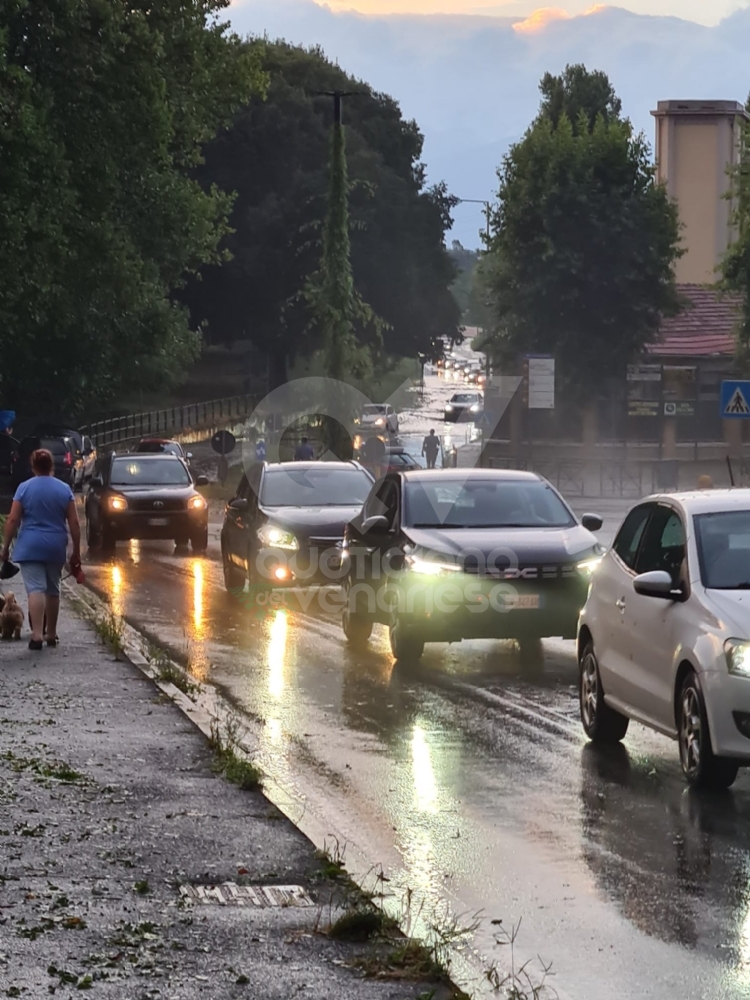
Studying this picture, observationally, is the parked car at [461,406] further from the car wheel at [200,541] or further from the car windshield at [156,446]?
the car wheel at [200,541]

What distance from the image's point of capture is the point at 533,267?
200 ft

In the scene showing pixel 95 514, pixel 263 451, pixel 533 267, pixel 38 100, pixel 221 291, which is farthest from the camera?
pixel 221 291

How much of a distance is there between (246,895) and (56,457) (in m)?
46.9

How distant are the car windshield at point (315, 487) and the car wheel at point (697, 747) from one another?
40.2 ft

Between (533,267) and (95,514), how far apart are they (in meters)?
31.8

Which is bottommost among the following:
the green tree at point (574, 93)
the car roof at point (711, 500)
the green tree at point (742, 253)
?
the car roof at point (711, 500)

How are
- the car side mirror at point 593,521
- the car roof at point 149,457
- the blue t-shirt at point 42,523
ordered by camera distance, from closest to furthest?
the car side mirror at point 593,521
the blue t-shirt at point 42,523
the car roof at point 149,457

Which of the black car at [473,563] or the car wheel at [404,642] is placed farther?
the car wheel at [404,642]

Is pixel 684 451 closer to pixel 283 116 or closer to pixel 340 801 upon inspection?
pixel 283 116

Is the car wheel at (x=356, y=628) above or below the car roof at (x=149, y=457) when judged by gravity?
below

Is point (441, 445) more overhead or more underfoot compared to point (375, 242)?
more underfoot

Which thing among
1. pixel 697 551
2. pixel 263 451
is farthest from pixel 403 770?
pixel 263 451

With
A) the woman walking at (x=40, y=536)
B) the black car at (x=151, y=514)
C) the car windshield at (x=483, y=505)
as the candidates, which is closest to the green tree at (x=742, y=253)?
the black car at (x=151, y=514)

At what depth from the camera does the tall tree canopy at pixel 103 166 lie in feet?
121
